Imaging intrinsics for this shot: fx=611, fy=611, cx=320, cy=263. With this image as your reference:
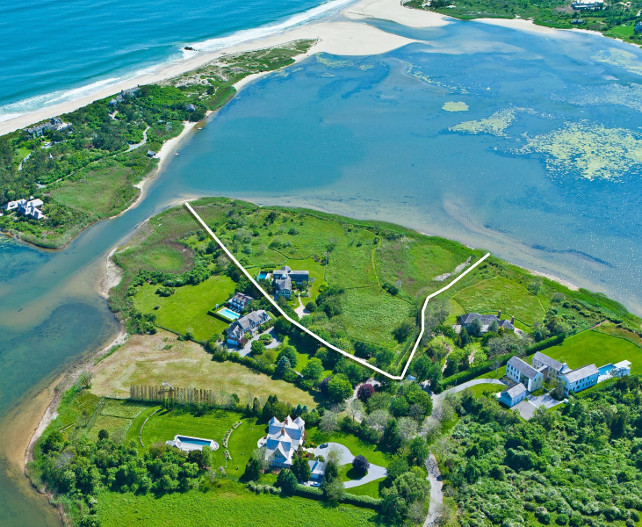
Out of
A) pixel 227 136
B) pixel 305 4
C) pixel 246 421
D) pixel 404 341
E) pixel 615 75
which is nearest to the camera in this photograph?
pixel 246 421

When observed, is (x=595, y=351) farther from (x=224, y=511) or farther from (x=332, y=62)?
(x=332, y=62)

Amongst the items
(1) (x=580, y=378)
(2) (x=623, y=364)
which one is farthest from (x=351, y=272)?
(2) (x=623, y=364)

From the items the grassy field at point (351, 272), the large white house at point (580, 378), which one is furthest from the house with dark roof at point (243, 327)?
the large white house at point (580, 378)

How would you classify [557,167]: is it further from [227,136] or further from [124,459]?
[124,459]

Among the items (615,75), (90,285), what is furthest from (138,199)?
(615,75)

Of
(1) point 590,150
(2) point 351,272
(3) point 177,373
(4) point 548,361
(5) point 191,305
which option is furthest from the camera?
(1) point 590,150

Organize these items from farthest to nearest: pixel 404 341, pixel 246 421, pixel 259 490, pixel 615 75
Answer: pixel 615 75, pixel 404 341, pixel 246 421, pixel 259 490

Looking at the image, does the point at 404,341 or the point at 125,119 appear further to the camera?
the point at 125,119
